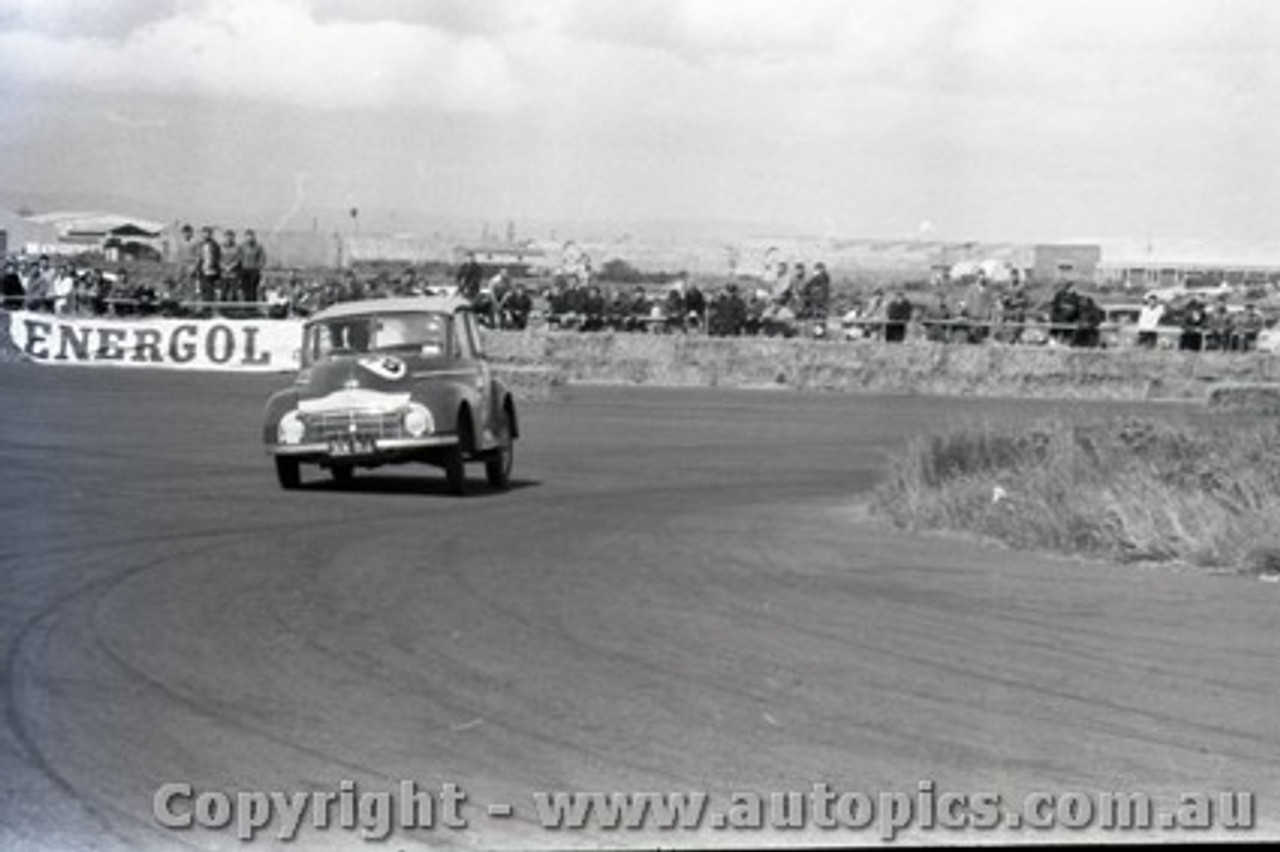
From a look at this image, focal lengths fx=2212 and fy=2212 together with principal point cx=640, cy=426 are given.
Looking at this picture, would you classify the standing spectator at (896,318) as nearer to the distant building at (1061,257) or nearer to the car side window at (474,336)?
the distant building at (1061,257)

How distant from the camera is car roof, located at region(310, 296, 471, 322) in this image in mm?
14749

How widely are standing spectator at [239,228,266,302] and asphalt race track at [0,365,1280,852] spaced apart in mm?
685

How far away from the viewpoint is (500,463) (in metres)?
15.2

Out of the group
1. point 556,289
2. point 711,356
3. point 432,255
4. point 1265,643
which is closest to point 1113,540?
point 1265,643

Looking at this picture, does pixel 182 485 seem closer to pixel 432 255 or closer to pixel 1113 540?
pixel 432 255

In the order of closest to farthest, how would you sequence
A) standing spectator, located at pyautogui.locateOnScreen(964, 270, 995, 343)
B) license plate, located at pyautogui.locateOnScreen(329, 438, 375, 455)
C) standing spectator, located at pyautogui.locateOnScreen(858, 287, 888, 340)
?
license plate, located at pyautogui.locateOnScreen(329, 438, 375, 455) < standing spectator, located at pyautogui.locateOnScreen(858, 287, 888, 340) < standing spectator, located at pyautogui.locateOnScreen(964, 270, 995, 343)

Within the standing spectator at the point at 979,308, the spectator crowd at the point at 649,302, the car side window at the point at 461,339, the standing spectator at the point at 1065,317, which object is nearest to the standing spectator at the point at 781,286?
the spectator crowd at the point at 649,302

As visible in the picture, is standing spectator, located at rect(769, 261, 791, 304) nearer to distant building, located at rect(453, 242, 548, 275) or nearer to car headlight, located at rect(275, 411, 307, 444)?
distant building, located at rect(453, 242, 548, 275)

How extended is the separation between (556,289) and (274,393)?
39.0ft

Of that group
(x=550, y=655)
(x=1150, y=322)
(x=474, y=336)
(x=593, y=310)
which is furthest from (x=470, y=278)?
(x=1150, y=322)

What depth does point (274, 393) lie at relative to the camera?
14.4m

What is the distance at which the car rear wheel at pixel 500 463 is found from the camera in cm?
1514

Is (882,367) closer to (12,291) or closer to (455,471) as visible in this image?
(12,291)

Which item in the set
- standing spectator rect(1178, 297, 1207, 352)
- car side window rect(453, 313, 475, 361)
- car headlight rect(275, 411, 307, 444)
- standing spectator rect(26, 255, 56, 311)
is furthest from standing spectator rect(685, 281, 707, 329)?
car headlight rect(275, 411, 307, 444)
